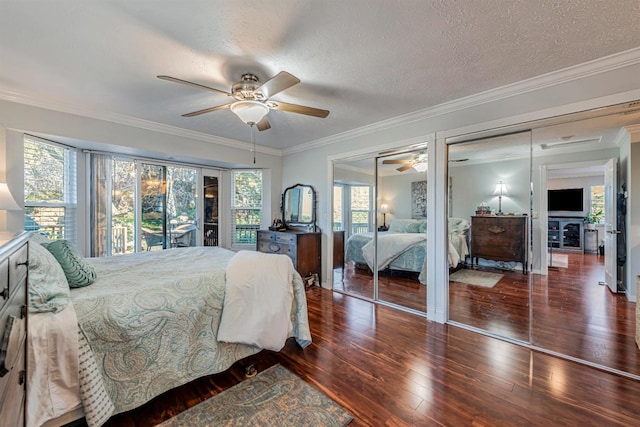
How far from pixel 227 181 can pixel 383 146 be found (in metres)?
2.91

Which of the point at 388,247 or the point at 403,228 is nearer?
the point at 403,228

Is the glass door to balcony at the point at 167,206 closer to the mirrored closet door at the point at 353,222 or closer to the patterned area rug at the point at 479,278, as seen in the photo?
the mirrored closet door at the point at 353,222

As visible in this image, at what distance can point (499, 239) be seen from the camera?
3.37 m

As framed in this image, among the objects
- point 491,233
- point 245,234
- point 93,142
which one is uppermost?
point 93,142

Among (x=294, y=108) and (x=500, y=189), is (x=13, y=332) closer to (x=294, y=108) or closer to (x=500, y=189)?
(x=294, y=108)

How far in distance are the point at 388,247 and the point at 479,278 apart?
48.0 inches

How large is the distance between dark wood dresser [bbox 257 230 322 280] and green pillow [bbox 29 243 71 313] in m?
2.66

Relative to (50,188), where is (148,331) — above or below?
below

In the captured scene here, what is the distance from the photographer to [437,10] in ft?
4.99

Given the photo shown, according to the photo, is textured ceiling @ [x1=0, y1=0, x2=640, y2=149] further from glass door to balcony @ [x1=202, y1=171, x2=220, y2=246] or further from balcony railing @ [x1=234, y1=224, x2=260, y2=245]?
balcony railing @ [x1=234, y1=224, x2=260, y2=245]

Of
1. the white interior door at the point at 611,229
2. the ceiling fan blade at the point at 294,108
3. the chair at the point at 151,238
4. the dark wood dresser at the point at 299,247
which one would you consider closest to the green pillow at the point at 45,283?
the ceiling fan blade at the point at 294,108

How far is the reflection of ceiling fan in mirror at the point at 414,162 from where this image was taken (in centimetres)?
317

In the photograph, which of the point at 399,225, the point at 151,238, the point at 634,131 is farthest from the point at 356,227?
the point at 634,131

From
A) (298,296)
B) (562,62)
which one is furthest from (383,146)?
(298,296)
